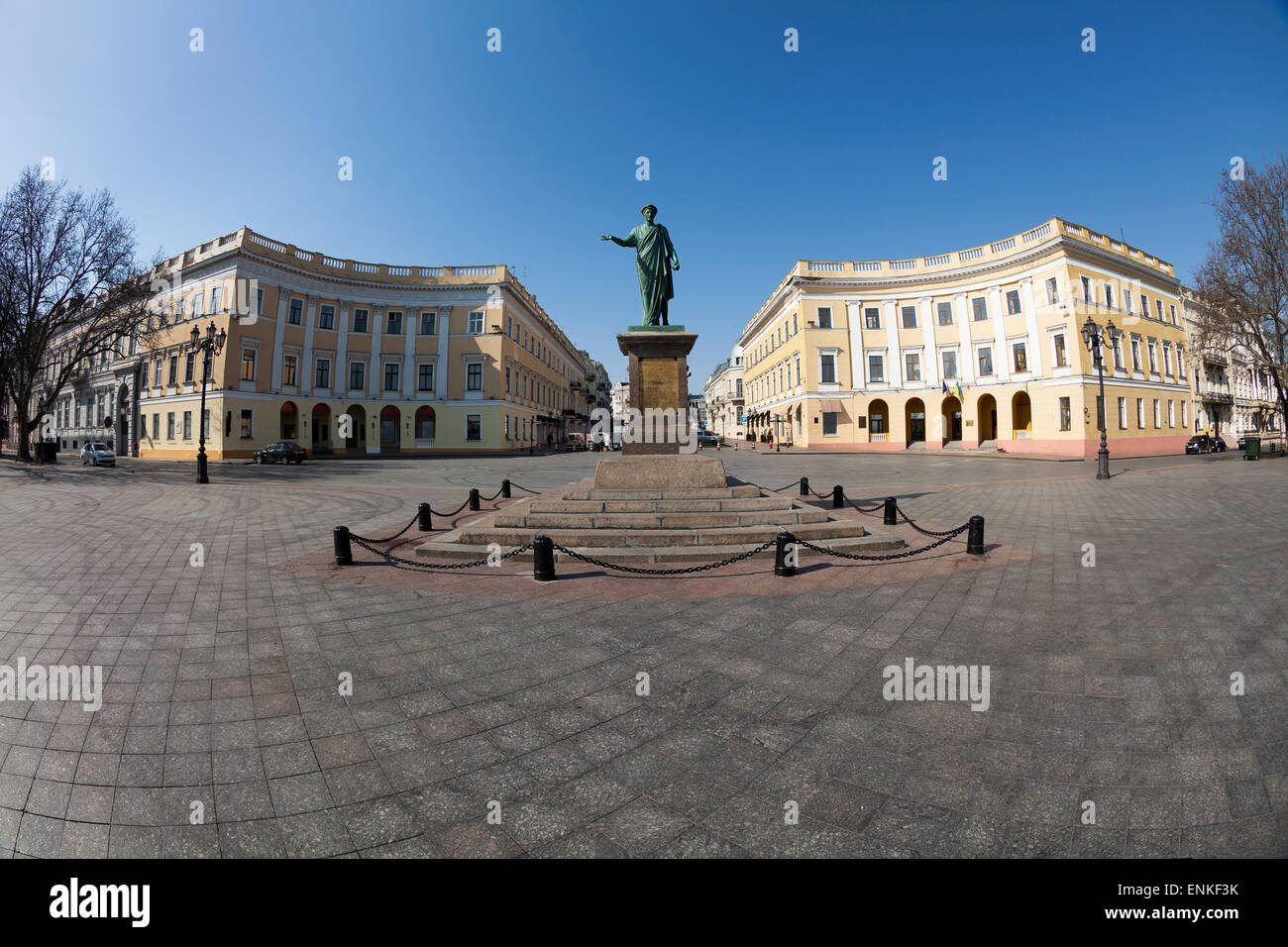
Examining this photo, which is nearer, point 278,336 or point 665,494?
point 665,494

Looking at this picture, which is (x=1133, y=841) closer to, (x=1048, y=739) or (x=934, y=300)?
(x=1048, y=739)

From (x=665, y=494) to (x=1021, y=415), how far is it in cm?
4077

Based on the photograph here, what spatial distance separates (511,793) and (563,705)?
0.87 metres

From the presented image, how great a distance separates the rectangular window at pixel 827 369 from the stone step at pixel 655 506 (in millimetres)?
36571

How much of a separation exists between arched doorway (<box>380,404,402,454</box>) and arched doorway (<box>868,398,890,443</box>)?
39.7 m

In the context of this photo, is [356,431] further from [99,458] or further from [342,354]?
[99,458]

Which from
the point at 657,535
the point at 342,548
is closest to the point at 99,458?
the point at 342,548

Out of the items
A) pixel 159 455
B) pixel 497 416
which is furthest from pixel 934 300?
pixel 159 455

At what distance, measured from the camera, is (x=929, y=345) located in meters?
39.7

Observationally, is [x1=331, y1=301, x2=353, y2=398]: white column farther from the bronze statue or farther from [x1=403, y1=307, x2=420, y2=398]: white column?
the bronze statue

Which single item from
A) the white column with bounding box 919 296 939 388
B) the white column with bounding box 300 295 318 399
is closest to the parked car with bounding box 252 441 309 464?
the white column with bounding box 300 295 318 399

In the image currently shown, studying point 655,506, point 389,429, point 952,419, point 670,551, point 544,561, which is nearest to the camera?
point 544,561

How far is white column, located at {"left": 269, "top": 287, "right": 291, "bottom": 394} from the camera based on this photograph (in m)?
36.1
